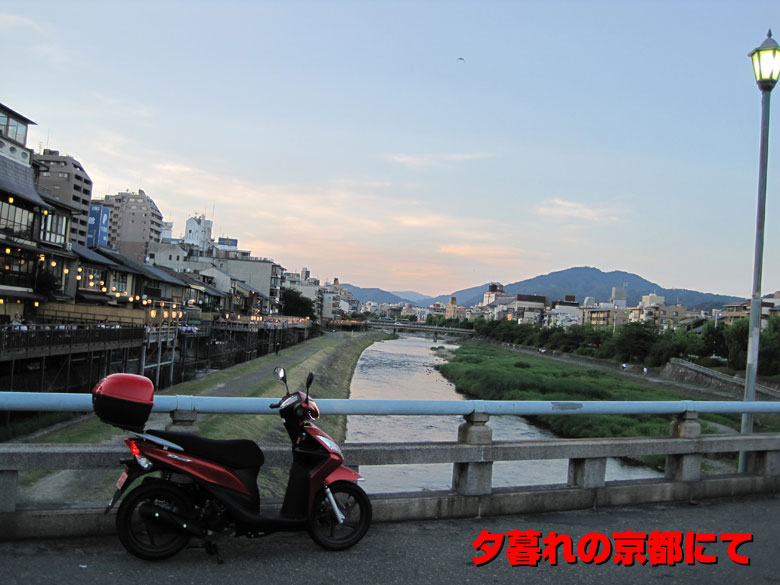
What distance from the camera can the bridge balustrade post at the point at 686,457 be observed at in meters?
6.96

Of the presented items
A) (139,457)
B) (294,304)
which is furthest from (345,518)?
(294,304)

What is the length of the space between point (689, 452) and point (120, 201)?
121 meters

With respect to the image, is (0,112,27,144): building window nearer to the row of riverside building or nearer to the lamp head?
the row of riverside building

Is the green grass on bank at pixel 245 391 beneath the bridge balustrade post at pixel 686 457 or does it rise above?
beneath

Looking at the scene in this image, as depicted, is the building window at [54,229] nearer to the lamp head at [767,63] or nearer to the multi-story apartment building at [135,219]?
the lamp head at [767,63]

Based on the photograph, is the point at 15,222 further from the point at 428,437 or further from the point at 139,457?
the point at 139,457

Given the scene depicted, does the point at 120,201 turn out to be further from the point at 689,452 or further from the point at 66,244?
the point at 689,452

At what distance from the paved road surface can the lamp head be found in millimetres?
5737

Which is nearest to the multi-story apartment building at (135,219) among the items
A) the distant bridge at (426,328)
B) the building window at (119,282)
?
the building window at (119,282)

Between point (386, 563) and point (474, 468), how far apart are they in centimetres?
153

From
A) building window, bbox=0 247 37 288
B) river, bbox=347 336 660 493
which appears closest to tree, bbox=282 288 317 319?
river, bbox=347 336 660 493

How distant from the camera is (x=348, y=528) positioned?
4867 millimetres

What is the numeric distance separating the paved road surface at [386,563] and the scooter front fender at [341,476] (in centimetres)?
54

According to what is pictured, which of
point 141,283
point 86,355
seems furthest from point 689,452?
point 141,283
